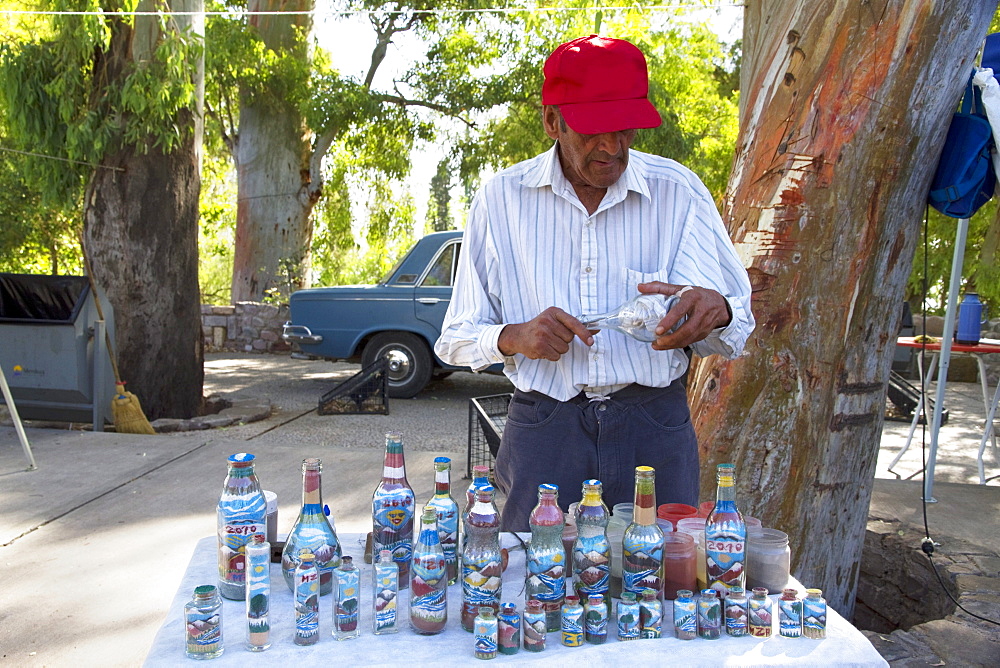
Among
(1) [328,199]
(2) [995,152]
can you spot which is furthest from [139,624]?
(1) [328,199]

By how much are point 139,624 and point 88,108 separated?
20.1 feet

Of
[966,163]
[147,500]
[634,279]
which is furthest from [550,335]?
[147,500]

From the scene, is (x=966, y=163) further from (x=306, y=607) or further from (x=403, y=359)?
(x=403, y=359)

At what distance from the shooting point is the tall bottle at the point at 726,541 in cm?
194

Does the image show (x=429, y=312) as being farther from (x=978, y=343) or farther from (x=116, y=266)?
(x=978, y=343)

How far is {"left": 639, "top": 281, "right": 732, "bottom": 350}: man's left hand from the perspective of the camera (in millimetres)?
2105

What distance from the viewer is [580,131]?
→ 2201 millimetres

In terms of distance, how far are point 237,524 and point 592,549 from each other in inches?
32.7

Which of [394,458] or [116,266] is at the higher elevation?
[116,266]

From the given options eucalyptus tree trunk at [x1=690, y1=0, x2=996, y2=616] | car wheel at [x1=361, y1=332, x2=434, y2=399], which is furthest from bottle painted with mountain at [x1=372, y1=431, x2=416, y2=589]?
car wheel at [x1=361, y1=332, x2=434, y2=399]

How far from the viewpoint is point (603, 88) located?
220cm

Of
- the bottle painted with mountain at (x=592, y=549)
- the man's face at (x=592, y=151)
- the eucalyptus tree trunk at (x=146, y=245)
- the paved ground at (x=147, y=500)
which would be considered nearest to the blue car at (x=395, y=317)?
the paved ground at (x=147, y=500)

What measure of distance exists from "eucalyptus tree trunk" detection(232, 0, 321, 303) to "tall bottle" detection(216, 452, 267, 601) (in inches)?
594

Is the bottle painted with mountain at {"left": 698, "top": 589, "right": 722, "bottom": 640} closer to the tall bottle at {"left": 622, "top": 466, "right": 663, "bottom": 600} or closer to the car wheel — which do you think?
the tall bottle at {"left": 622, "top": 466, "right": 663, "bottom": 600}
